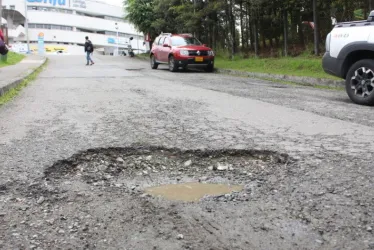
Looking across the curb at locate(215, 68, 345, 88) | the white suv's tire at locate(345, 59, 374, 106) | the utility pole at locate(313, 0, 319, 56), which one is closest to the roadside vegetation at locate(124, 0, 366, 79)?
the utility pole at locate(313, 0, 319, 56)

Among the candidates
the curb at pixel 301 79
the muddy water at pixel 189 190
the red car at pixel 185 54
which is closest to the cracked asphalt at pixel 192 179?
the muddy water at pixel 189 190

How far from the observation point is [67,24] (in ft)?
239

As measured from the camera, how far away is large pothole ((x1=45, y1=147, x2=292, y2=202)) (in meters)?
2.90

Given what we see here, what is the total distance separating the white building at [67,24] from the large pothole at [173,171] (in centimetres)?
5919

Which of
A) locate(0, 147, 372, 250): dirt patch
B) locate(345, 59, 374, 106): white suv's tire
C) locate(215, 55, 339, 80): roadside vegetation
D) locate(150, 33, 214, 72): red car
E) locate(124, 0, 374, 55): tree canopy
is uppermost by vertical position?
locate(124, 0, 374, 55): tree canopy

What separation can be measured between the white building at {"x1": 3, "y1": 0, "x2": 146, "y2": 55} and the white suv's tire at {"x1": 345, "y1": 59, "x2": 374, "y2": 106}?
55.9 metres

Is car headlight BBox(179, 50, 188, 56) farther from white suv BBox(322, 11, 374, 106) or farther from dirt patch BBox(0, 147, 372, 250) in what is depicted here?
dirt patch BBox(0, 147, 372, 250)

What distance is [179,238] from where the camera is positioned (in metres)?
2.14

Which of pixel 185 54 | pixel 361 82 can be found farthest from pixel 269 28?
pixel 361 82

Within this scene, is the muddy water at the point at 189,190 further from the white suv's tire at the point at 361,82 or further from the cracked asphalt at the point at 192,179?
the white suv's tire at the point at 361,82

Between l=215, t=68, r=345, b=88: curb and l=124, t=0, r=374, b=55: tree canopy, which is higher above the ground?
l=124, t=0, r=374, b=55: tree canopy

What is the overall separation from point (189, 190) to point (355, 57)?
5714 mm

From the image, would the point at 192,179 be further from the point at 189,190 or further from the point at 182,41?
the point at 182,41

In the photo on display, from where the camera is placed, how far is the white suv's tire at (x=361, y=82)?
22.8 ft
